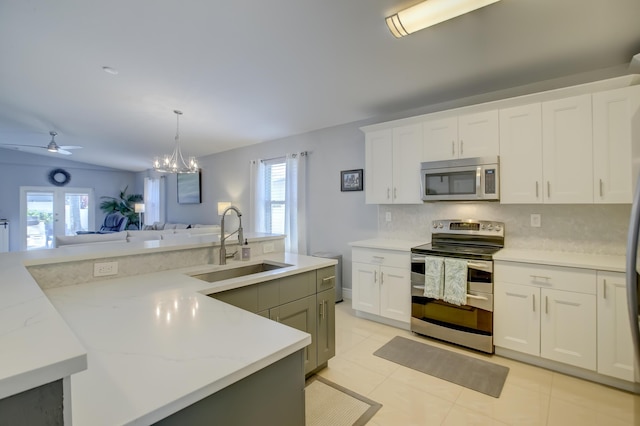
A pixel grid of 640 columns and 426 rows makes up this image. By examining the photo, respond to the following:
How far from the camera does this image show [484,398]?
2.07 meters

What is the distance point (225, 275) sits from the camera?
2238 millimetres

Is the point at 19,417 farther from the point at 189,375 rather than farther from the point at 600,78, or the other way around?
the point at 600,78

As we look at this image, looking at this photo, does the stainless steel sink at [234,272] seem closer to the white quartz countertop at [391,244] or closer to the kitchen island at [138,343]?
the kitchen island at [138,343]

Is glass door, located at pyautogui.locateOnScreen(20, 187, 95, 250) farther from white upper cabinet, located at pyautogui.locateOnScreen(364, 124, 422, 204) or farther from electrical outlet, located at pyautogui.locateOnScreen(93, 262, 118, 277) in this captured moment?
white upper cabinet, located at pyautogui.locateOnScreen(364, 124, 422, 204)

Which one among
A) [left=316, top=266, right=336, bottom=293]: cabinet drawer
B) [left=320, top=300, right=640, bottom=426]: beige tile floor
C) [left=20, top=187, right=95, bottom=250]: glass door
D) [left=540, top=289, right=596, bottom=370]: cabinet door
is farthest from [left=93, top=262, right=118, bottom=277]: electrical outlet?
[left=20, top=187, right=95, bottom=250]: glass door

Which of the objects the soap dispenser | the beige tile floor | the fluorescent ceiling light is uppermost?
the fluorescent ceiling light

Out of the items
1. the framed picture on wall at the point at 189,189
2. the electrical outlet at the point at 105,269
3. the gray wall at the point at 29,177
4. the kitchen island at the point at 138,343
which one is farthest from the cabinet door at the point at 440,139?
the gray wall at the point at 29,177

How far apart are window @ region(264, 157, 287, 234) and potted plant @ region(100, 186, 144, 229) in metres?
5.74

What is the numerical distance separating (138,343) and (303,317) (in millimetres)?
1307

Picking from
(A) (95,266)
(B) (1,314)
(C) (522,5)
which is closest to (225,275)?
(A) (95,266)

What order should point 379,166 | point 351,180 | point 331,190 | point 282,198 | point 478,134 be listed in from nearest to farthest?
1. point 478,134
2. point 379,166
3. point 351,180
4. point 331,190
5. point 282,198

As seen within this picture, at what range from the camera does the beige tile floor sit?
1876 millimetres

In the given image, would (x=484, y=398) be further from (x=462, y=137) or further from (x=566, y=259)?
(x=462, y=137)

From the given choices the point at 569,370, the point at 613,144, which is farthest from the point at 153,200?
the point at 613,144
